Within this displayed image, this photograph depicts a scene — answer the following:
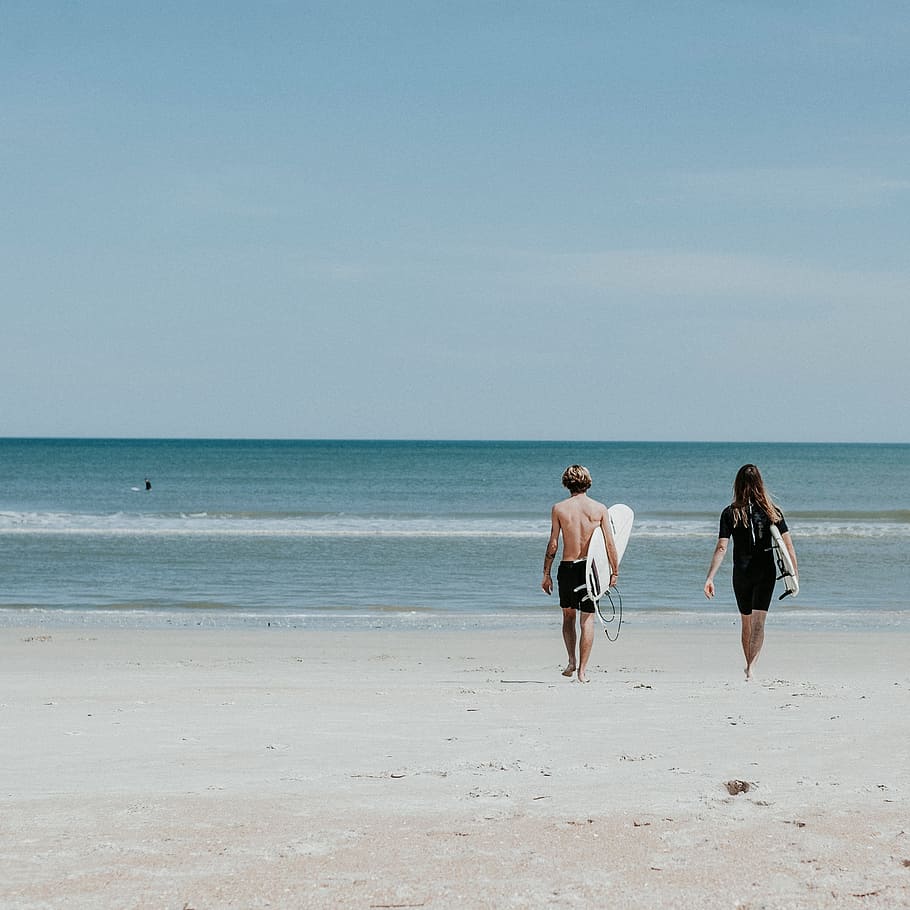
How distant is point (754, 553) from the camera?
27.3 ft

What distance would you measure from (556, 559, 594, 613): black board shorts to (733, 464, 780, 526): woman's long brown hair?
4.00 feet

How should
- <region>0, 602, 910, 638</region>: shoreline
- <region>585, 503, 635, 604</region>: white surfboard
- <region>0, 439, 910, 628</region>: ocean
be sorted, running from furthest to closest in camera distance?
<region>0, 439, 910, 628</region>: ocean < <region>0, 602, 910, 638</region>: shoreline < <region>585, 503, 635, 604</region>: white surfboard

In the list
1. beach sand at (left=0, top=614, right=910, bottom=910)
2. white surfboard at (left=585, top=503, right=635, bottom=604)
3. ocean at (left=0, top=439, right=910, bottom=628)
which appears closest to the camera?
beach sand at (left=0, top=614, right=910, bottom=910)

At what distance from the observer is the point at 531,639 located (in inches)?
474

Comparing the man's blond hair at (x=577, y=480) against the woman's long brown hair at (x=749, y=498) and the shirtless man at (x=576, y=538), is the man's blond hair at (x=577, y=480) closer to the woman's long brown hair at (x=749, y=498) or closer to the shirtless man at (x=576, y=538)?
the shirtless man at (x=576, y=538)

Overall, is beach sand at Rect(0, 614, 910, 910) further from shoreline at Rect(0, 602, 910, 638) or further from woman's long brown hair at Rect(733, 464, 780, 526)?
shoreline at Rect(0, 602, 910, 638)

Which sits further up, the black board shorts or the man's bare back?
the man's bare back

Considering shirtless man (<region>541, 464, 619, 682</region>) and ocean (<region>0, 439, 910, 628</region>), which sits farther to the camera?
ocean (<region>0, 439, 910, 628</region>)

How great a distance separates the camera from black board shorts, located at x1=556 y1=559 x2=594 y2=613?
27.1ft

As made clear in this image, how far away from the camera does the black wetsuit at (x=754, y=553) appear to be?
8312mm

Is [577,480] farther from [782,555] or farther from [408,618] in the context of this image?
[408,618]

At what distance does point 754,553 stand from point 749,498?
1.36 feet

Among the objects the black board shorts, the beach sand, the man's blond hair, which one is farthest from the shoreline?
the man's blond hair

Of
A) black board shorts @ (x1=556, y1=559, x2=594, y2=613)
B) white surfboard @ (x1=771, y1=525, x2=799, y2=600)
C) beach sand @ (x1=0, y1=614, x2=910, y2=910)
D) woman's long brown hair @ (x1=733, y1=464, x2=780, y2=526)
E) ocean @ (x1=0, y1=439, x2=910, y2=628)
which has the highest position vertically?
woman's long brown hair @ (x1=733, y1=464, x2=780, y2=526)
